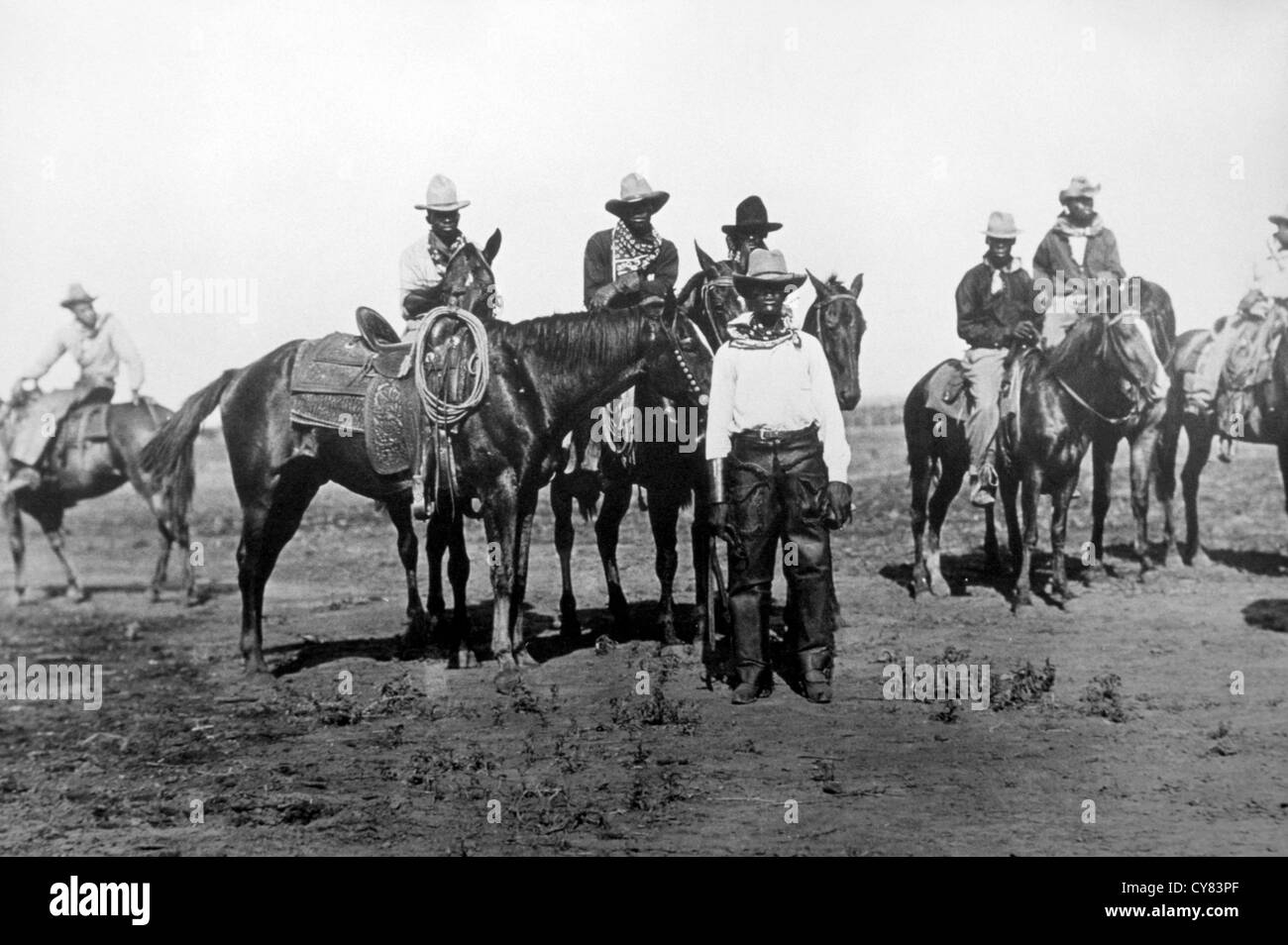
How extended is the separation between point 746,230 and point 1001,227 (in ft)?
10.0

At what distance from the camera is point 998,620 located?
396 inches

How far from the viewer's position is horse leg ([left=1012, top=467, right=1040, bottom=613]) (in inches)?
409

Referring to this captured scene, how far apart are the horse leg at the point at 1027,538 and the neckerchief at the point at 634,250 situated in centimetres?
383

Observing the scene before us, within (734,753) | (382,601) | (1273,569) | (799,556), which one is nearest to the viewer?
(734,753)

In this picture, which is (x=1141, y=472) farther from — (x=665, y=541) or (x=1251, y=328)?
(x=665, y=541)

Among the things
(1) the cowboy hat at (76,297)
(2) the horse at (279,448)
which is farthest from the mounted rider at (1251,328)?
(1) the cowboy hat at (76,297)

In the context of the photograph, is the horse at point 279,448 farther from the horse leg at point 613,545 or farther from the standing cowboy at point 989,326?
the standing cowboy at point 989,326

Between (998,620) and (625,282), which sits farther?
(998,620)

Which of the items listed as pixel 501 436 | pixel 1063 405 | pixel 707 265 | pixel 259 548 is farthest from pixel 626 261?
pixel 1063 405

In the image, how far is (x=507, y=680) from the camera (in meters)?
8.20
